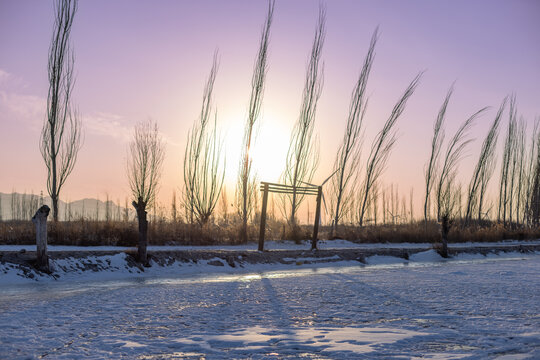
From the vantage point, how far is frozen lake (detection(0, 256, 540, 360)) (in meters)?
2.99

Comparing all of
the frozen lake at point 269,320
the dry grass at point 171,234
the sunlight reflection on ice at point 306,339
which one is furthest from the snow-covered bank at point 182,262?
the sunlight reflection on ice at point 306,339

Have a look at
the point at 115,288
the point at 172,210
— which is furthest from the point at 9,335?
the point at 172,210

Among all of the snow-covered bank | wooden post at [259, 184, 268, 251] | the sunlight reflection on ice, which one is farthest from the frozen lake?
wooden post at [259, 184, 268, 251]

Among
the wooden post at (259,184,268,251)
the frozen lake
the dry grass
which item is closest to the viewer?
the frozen lake

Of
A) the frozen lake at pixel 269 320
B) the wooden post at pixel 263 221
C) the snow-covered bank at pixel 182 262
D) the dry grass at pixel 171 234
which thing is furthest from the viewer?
the dry grass at pixel 171 234

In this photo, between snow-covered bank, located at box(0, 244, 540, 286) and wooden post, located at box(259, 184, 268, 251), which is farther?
wooden post, located at box(259, 184, 268, 251)

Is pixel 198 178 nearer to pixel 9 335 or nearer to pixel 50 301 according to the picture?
pixel 50 301

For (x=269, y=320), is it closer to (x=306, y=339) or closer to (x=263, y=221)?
(x=306, y=339)

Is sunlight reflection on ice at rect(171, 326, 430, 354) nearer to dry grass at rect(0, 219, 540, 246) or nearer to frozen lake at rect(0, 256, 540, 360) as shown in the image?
frozen lake at rect(0, 256, 540, 360)

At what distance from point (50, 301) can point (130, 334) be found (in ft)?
6.33

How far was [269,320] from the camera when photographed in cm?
406

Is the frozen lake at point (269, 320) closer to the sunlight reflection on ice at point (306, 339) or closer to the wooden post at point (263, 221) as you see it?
the sunlight reflection on ice at point (306, 339)

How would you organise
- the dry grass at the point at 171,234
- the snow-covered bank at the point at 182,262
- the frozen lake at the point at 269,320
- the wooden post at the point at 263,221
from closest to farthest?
the frozen lake at the point at 269,320
the snow-covered bank at the point at 182,262
the wooden post at the point at 263,221
the dry grass at the point at 171,234

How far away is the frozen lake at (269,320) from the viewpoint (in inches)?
118
